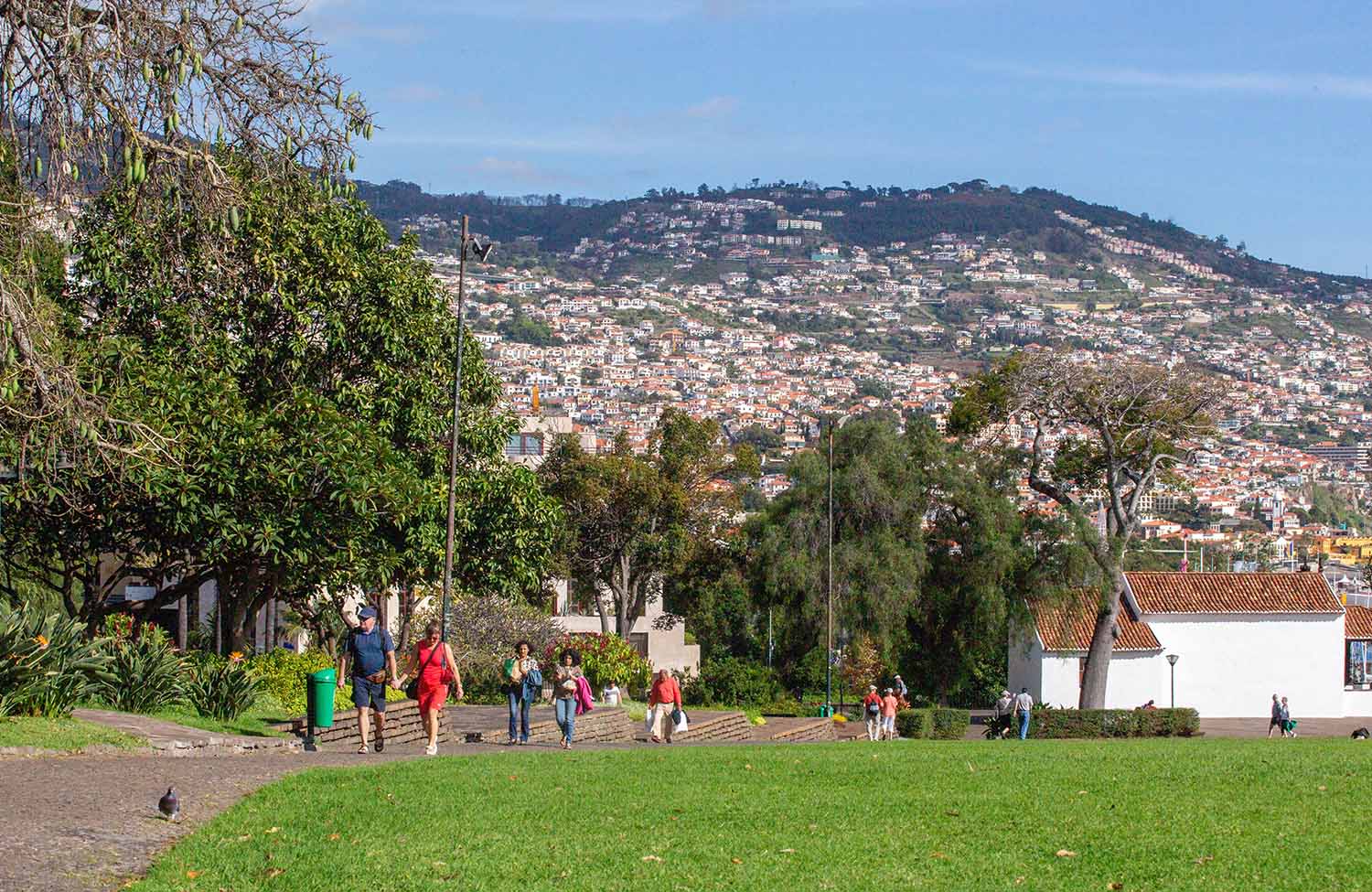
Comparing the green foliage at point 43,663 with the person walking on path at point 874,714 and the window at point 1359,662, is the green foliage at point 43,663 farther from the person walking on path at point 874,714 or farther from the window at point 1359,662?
the window at point 1359,662

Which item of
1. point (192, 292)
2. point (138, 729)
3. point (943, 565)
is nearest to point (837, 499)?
point (943, 565)

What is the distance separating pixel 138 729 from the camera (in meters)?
15.5

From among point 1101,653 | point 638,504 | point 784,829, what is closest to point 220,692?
point 784,829

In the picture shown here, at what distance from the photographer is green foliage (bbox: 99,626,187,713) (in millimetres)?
17547

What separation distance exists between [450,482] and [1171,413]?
81.2 feet

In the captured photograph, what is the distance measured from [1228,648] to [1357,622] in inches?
231

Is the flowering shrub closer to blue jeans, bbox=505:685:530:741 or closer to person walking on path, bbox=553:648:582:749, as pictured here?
blue jeans, bbox=505:685:530:741

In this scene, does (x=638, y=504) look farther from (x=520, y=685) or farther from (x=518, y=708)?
(x=520, y=685)

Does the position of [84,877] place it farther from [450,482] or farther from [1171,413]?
[1171,413]

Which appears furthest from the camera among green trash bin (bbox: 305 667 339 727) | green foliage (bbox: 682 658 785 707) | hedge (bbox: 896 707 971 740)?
green foliage (bbox: 682 658 785 707)

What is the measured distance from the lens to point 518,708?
19594 mm

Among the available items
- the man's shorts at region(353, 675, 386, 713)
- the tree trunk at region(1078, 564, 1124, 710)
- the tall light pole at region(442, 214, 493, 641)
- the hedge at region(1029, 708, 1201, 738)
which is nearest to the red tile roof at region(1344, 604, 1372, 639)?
the tree trunk at region(1078, 564, 1124, 710)

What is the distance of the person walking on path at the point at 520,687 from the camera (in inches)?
751

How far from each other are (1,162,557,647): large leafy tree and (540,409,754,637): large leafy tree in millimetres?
22939
